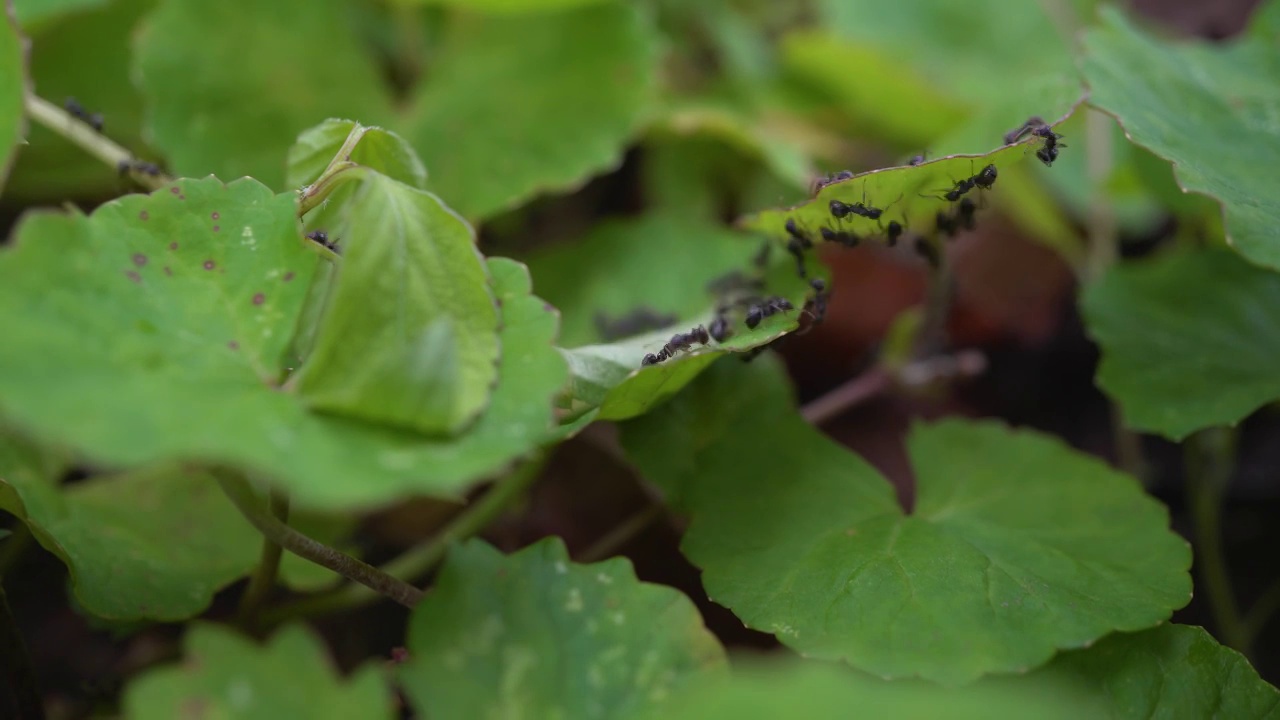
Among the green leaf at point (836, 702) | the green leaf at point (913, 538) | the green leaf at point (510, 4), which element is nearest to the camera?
the green leaf at point (836, 702)

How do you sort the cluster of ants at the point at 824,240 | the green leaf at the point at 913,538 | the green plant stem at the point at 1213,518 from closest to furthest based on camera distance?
the green leaf at the point at 913,538 → the cluster of ants at the point at 824,240 → the green plant stem at the point at 1213,518

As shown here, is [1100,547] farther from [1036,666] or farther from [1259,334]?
[1259,334]

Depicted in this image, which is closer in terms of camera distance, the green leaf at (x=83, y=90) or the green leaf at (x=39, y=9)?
the green leaf at (x=39, y=9)

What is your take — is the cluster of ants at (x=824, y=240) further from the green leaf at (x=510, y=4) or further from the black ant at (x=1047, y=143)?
the green leaf at (x=510, y=4)

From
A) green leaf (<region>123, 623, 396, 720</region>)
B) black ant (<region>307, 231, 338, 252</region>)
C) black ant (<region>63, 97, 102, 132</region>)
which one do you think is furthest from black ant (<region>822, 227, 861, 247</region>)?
black ant (<region>63, 97, 102, 132</region>)

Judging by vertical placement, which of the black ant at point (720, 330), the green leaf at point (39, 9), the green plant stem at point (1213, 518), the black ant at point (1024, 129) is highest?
the green leaf at point (39, 9)

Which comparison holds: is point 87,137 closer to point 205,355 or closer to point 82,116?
point 82,116

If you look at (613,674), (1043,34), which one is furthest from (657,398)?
(1043,34)

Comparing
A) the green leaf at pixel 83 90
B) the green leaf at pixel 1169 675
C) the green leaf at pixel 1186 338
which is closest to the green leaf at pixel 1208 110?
the green leaf at pixel 1186 338
